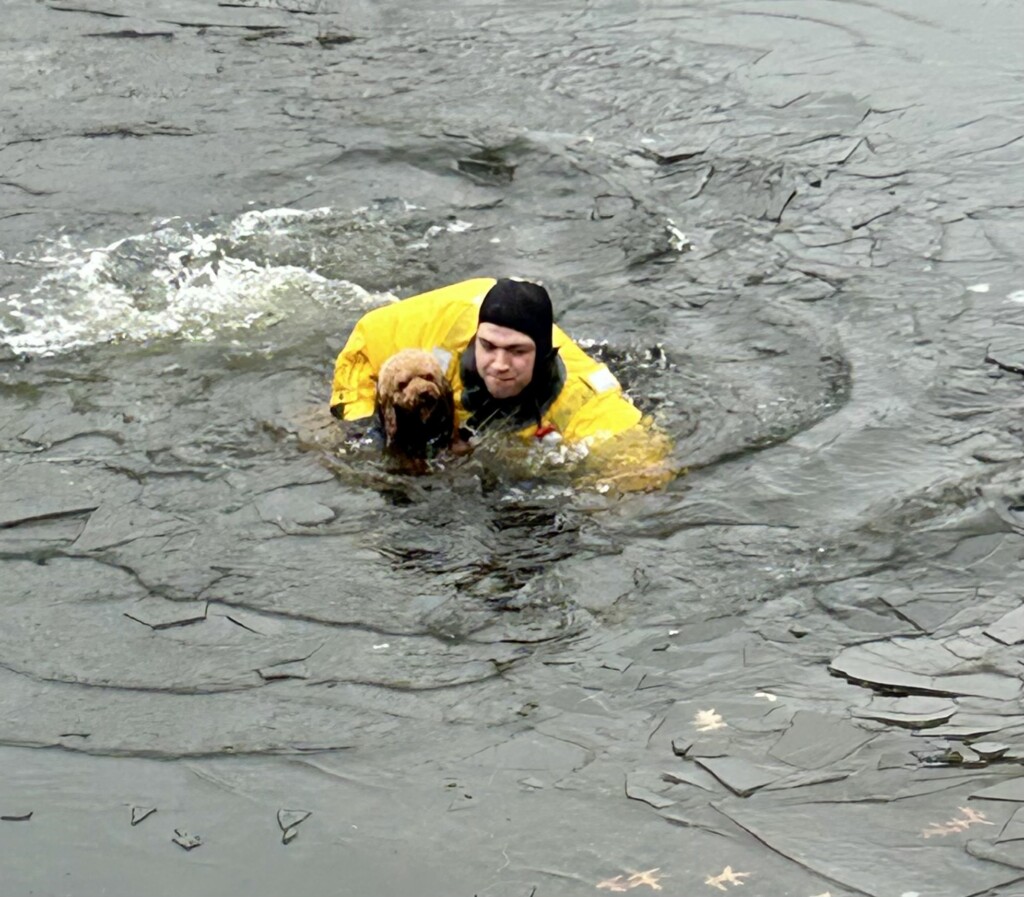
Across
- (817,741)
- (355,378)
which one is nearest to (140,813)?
(817,741)

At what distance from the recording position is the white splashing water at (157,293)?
8297 millimetres

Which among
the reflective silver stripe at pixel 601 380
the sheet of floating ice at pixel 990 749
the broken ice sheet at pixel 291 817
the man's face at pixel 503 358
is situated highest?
the man's face at pixel 503 358

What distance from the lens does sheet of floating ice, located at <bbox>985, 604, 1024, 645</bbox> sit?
18.3 feet

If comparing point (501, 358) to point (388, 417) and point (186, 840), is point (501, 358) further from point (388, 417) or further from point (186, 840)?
point (186, 840)

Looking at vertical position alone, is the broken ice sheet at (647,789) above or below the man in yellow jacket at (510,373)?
below

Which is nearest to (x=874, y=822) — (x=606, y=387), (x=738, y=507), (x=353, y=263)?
(x=738, y=507)

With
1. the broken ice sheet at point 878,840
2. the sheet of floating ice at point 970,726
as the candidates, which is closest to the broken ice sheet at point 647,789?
the broken ice sheet at point 878,840

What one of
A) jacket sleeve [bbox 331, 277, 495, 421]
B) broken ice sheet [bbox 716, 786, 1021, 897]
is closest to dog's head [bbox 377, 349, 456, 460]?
jacket sleeve [bbox 331, 277, 495, 421]

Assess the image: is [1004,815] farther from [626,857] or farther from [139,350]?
[139,350]

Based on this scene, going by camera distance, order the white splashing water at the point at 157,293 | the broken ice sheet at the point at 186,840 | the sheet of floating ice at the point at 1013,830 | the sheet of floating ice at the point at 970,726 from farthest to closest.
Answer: the white splashing water at the point at 157,293
the sheet of floating ice at the point at 970,726
the broken ice sheet at the point at 186,840
the sheet of floating ice at the point at 1013,830

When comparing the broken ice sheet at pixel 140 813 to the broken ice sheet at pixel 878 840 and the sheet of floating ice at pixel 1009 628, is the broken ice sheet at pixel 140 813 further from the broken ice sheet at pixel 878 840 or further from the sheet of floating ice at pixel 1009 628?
the sheet of floating ice at pixel 1009 628

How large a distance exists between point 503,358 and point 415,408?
453 millimetres

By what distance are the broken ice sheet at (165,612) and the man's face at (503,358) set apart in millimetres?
1689

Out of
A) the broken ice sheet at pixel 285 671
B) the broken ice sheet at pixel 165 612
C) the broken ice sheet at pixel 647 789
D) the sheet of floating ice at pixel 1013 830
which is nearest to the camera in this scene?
the sheet of floating ice at pixel 1013 830
